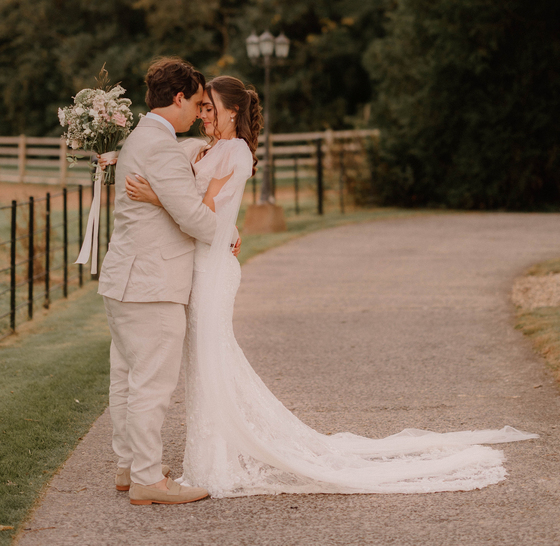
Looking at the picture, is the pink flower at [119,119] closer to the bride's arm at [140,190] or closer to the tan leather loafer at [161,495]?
the bride's arm at [140,190]

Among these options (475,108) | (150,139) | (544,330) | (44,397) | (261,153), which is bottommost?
(44,397)

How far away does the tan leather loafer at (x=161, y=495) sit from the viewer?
3.54m

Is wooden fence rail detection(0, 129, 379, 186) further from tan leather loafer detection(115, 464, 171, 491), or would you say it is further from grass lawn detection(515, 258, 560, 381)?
tan leather loafer detection(115, 464, 171, 491)

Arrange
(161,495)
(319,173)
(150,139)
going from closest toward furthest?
(150,139) → (161,495) → (319,173)

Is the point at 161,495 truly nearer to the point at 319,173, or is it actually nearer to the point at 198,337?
the point at 198,337

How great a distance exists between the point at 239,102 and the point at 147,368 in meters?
1.32

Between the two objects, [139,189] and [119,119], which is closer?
[139,189]

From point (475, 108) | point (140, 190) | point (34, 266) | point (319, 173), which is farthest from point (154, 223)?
point (475, 108)

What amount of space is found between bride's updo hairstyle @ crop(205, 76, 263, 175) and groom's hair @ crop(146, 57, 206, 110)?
0.16m

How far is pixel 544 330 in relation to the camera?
6836mm

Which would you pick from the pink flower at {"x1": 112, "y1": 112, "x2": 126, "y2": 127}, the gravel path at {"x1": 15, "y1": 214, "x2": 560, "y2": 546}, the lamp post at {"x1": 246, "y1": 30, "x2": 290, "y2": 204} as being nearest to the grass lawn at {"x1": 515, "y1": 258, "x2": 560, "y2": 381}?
the gravel path at {"x1": 15, "y1": 214, "x2": 560, "y2": 546}

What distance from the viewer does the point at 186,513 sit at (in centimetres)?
347

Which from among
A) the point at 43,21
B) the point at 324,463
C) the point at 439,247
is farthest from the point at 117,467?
the point at 43,21

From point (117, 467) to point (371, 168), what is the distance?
17.4 m
